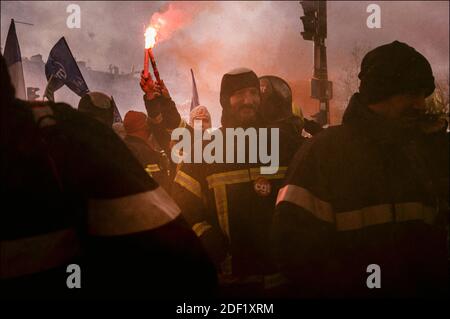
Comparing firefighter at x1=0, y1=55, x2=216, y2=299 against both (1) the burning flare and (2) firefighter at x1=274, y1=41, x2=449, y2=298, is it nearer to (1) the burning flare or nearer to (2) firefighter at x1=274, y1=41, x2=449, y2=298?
(2) firefighter at x1=274, y1=41, x2=449, y2=298

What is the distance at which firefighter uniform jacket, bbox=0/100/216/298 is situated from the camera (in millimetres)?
1081

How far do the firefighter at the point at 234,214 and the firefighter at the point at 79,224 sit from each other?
180 cm

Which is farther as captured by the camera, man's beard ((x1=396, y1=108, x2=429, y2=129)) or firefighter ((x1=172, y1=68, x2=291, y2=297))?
firefighter ((x1=172, y1=68, x2=291, y2=297))

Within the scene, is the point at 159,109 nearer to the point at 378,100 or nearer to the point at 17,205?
the point at 378,100

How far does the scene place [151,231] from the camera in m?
1.10

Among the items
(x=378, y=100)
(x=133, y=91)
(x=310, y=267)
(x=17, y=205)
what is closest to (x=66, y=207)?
(x=17, y=205)

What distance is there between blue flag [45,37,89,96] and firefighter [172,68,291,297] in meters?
4.46

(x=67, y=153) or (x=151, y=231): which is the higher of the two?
(x=67, y=153)

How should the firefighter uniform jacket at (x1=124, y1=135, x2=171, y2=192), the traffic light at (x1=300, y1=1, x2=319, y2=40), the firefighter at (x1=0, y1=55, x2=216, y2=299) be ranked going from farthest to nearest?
the traffic light at (x1=300, y1=1, x2=319, y2=40)
the firefighter uniform jacket at (x1=124, y1=135, x2=171, y2=192)
the firefighter at (x1=0, y1=55, x2=216, y2=299)

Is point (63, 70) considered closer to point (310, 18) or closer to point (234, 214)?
point (310, 18)

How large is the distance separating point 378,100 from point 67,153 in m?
1.49

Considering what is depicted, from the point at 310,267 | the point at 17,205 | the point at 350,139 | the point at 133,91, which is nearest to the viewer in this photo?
the point at 17,205

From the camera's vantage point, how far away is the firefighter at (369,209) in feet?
6.42

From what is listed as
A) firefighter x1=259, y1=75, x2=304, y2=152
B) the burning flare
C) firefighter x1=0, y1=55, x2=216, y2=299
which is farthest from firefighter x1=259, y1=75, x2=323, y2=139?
firefighter x1=0, y1=55, x2=216, y2=299
